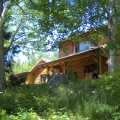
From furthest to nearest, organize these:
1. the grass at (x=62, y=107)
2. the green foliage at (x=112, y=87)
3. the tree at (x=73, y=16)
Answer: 1. the tree at (x=73, y=16)
2. the green foliage at (x=112, y=87)
3. the grass at (x=62, y=107)

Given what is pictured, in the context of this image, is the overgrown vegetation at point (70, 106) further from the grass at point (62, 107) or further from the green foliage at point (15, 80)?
the green foliage at point (15, 80)

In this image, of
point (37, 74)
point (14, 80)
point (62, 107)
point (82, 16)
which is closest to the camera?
point (62, 107)

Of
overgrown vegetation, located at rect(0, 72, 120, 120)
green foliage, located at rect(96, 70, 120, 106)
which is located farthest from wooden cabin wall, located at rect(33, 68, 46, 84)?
green foliage, located at rect(96, 70, 120, 106)

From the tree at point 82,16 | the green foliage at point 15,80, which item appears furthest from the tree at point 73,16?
the green foliage at point 15,80

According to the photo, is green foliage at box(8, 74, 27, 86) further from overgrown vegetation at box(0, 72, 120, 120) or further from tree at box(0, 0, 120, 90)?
overgrown vegetation at box(0, 72, 120, 120)

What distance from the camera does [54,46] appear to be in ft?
32.3

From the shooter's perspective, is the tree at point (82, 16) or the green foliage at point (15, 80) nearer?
the tree at point (82, 16)

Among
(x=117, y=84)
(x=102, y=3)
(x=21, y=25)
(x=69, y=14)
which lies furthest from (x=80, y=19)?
(x=21, y=25)

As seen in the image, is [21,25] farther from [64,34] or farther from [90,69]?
[90,69]

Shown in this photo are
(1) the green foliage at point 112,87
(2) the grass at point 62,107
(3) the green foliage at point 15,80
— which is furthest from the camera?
(3) the green foliage at point 15,80

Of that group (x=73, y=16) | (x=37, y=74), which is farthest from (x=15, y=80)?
(x=37, y=74)

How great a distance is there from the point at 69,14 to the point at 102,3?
2.13 m

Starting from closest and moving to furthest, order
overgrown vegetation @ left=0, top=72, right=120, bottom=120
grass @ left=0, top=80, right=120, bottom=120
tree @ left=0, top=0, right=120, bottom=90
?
overgrown vegetation @ left=0, top=72, right=120, bottom=120 → grass @ left=0, top=80, right=120, bottom=120 → tree @ left=0, top=0, right=120, bottom=90

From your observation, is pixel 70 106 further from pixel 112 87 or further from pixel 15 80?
pixel 15 80
